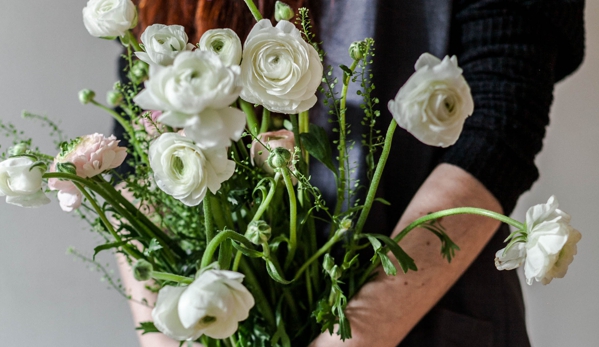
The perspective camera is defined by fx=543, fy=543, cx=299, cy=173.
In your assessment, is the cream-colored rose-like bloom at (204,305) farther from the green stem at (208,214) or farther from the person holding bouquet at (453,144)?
the person holding bouquet at (453,144)

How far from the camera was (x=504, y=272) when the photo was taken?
0.60 meters

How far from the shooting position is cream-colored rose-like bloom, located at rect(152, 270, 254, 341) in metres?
0.26

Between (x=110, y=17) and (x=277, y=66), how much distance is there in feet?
0.41

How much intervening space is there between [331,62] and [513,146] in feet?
0.66

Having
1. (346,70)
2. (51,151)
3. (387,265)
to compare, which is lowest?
(51,151)

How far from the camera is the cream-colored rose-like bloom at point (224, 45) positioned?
295 millimetres

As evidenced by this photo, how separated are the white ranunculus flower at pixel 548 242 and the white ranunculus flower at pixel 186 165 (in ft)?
0.57

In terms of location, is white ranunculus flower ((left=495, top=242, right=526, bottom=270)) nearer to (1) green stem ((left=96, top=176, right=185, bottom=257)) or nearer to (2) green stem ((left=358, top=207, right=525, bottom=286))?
(2) green stem ((left=358, top=207, right=525, bottom=286))

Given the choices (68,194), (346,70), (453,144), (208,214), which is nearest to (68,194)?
(68,194)

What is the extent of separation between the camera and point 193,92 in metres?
0.23

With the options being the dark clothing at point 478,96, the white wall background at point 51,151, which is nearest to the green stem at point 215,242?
the dark clothing at point 478,96

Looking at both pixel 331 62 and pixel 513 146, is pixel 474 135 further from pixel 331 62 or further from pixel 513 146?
pixel 331 62

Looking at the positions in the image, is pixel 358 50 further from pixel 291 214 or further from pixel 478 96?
pixel 478 96

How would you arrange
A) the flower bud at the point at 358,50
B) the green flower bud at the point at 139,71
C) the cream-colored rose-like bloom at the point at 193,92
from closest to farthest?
the cream-colored rose-like bloom at the point at 193,92 → the flower bud at the point at 358,50 → the green flower bud at the point at 139,71
